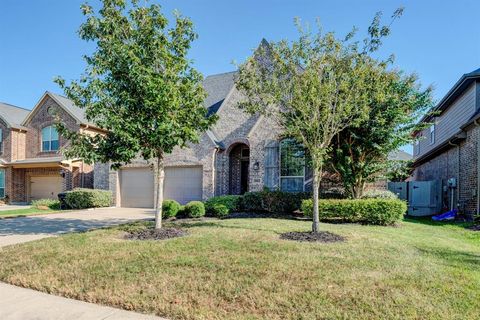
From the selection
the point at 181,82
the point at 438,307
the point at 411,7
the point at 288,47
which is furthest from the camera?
the point at 411,7

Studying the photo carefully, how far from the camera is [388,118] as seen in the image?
11.3 metres

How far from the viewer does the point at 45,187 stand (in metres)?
23.1

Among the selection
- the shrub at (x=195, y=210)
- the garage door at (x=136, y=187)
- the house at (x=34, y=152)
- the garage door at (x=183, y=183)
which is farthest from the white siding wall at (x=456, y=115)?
the house at (x=34, y=152)

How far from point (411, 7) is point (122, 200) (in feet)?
55.0

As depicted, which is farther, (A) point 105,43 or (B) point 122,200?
(B) point 122,200

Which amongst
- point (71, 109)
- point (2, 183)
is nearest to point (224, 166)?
point (71, 109)

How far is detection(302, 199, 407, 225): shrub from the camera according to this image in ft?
33.3

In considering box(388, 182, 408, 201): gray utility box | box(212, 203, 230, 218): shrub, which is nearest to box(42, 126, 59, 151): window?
box(212, 203, 230, 218): shrub

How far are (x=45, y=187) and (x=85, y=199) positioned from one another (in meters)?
7.69

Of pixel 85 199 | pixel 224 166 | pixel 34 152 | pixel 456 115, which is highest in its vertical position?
pixel 456 115

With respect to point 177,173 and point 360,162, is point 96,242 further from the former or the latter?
point 177,173

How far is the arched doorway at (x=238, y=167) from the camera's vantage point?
16.9 metres

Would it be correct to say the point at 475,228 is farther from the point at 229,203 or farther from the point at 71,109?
the point at 71,109

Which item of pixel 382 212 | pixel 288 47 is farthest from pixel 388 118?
pixel 288 47
